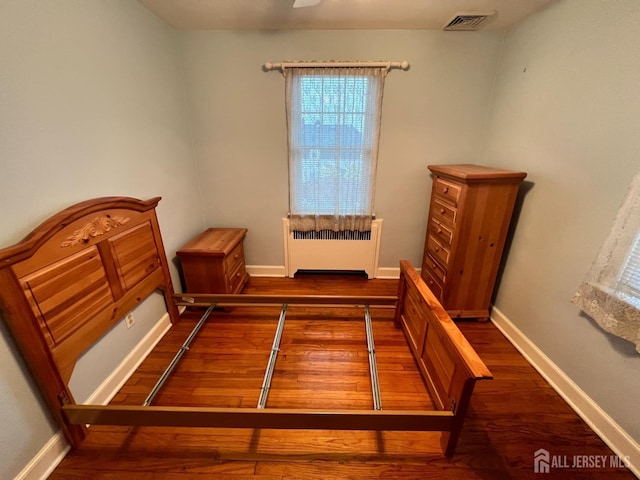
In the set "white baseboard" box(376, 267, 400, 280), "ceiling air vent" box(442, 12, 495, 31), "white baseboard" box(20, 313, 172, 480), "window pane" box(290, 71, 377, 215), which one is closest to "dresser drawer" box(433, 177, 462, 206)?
"window pane" box(290, 71, 377, 215)

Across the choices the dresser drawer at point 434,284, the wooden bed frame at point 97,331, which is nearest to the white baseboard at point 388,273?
the dresser drawer at point 434,284

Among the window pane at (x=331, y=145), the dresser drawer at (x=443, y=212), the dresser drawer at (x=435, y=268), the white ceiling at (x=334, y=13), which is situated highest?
the white ceiling at (x=334, y=13)

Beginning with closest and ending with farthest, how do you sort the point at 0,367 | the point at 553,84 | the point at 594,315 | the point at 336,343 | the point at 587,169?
the point at 0,367 → the point at 594,315 → the point at 587,169 → the point at 553,84 → the point at 336,343

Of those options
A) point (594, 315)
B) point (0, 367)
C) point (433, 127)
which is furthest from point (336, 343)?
point (433, 127)

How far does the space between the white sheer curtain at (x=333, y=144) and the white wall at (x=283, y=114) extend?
0.38 ft

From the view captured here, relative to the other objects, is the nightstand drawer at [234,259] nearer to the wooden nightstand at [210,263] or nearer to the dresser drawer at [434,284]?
the wooden nightstand at [210,263]

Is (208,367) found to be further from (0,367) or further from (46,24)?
(46,24)

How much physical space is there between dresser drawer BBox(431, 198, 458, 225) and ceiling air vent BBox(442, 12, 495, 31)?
55.3 inches

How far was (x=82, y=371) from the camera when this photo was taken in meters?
1.45

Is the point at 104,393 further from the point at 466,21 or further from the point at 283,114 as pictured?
the point at 466,21

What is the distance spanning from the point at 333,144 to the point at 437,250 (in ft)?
4.66

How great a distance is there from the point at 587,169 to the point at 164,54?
3181mm

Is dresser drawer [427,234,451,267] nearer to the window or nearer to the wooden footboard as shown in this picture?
the wooden footboard

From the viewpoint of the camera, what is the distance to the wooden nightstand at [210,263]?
2268 millimetres
